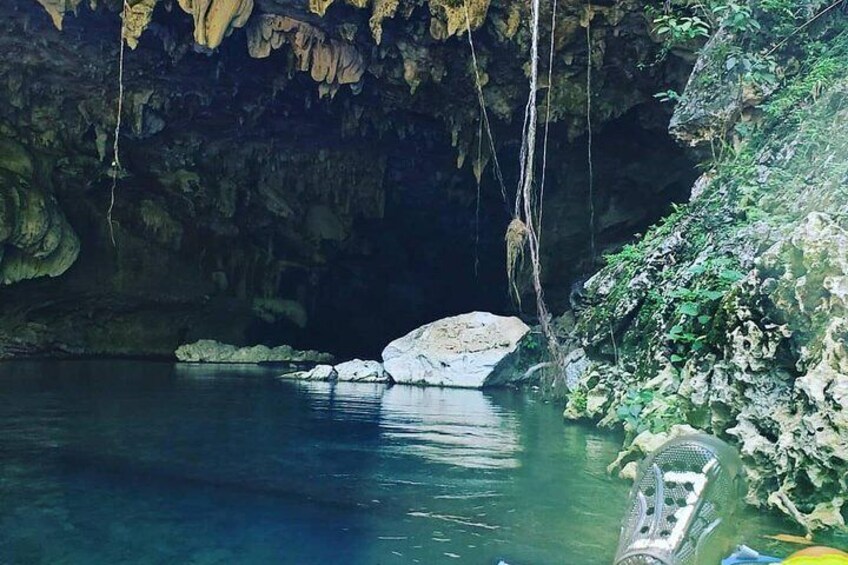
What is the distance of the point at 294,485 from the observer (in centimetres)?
467

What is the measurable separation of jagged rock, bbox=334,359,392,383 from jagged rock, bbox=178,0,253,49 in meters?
7.18

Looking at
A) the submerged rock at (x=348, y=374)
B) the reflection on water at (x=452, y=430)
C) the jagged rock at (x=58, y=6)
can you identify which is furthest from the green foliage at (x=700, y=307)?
the jagged rock at (x=58, y=6)

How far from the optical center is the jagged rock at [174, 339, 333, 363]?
18.8m

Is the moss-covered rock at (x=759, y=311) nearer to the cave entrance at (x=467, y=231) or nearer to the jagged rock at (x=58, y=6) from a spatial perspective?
the cave entrance at (x=467, y=231)

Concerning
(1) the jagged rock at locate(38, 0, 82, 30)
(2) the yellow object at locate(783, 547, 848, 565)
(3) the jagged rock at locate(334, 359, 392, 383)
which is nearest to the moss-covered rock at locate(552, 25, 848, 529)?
(2) the yellow object at locate(783, 547, 848, 565)

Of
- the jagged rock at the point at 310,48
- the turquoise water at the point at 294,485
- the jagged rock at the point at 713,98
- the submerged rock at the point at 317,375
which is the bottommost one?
the turquoise water at the point at 294,485

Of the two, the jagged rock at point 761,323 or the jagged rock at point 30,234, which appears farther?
the jagged rock at point 30,234

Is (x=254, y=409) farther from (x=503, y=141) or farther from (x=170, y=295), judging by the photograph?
(x=170, y=295)

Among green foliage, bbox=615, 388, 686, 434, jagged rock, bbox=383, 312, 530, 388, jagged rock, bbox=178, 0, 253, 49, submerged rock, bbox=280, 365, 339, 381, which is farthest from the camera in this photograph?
submerged rock, bbox=280, 365, 339, 381

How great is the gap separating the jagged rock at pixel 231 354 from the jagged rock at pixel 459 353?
5632 mm

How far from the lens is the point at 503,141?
14.5 metres

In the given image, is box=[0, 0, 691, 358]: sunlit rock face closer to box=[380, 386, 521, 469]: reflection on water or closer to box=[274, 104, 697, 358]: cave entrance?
box=[274, 104, 697, 358]: cave entrance

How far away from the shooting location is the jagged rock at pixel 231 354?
1877 cm

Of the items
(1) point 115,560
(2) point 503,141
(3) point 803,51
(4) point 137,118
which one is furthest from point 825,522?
(4) point 137,118
